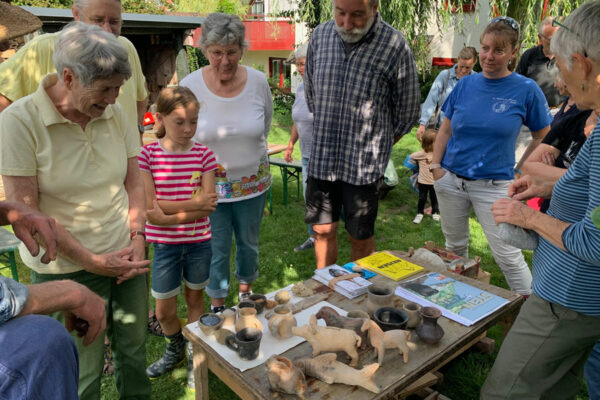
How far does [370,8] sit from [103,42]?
167 centimetres

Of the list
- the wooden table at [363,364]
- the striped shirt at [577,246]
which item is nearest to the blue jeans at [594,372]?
the striped shirt at [577,246]

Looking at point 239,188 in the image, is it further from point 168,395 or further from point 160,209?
point 168,395

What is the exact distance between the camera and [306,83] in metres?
3.19

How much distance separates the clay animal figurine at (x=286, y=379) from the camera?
4.87ft

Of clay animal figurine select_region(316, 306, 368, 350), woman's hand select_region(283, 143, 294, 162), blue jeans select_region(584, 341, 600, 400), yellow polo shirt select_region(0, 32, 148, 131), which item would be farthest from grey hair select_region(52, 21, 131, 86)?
woman's hand select_region(283, 143, 294, 162)

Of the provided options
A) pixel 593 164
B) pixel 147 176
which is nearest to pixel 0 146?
pixel 147 176

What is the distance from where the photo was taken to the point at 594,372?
170cm

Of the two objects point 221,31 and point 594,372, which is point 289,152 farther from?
point 594,372

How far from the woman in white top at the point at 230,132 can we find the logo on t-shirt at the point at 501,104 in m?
1.51

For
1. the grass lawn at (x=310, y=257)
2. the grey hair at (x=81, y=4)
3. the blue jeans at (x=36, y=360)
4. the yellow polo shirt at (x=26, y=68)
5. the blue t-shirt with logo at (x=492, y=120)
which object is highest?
the grey hair at (x=81, y=4)

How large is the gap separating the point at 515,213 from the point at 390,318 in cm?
70

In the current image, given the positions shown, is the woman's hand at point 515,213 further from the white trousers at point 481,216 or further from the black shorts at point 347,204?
the black shorts at point 347,204

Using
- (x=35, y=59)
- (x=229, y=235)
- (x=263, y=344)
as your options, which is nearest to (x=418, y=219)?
(x=229, y=235)

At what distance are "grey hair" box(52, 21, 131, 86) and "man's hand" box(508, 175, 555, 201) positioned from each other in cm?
179
